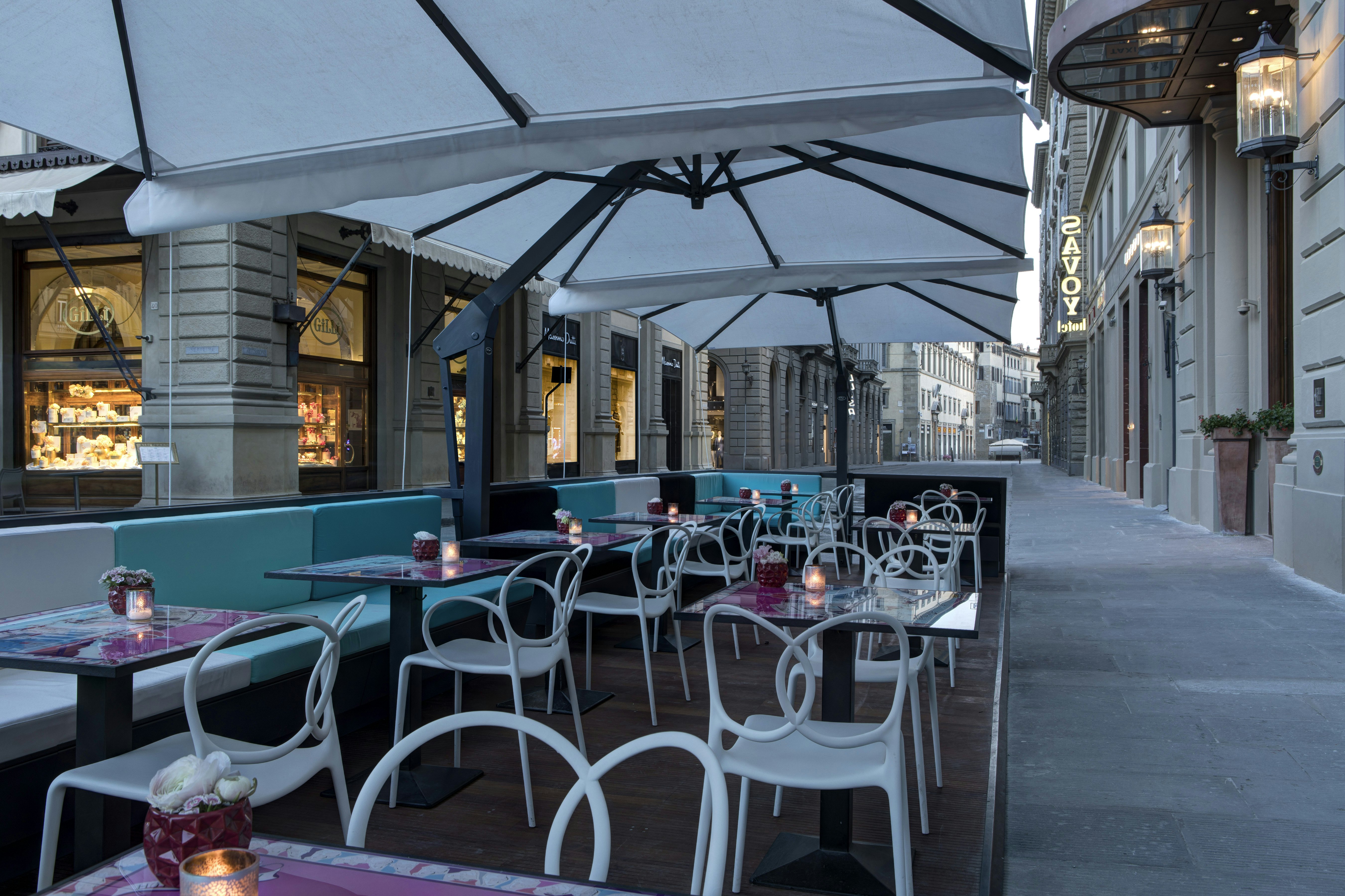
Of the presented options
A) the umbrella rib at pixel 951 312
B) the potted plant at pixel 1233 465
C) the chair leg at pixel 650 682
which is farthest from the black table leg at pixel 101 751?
the potted plant at pixel 1233 465

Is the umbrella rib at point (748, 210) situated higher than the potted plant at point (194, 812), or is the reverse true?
the umbrella rib at point (748, 210)

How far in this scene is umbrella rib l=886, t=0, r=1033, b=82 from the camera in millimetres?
3045

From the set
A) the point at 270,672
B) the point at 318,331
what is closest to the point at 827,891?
the point at 270,672

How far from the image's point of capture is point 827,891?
2869 millimetres

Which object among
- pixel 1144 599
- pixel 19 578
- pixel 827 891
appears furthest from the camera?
pixel 1144 599

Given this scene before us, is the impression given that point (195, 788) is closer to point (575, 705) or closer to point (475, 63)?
point (575, 705)

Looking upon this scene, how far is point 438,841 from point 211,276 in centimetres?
1036

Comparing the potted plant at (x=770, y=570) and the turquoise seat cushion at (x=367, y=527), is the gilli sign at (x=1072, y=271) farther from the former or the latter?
the potted plant at (x=770, y=570)

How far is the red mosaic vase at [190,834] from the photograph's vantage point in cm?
121

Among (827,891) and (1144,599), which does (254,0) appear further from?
(1144,599)

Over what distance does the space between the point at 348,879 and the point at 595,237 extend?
611cm

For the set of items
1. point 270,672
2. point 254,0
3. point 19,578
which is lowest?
point 270,672

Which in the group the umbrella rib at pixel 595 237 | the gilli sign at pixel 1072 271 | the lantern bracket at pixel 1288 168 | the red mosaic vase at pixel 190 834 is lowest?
the red mosaic vase at pixel 190 834

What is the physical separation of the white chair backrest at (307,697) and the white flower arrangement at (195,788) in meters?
1.29
